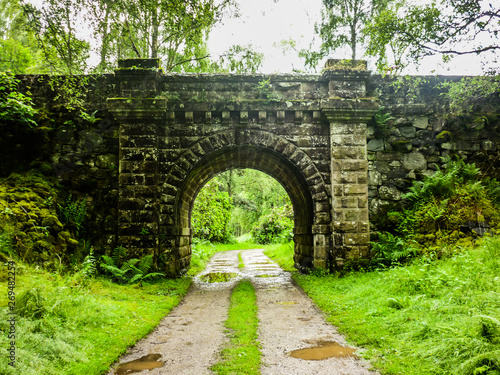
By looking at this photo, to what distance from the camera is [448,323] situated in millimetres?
3795

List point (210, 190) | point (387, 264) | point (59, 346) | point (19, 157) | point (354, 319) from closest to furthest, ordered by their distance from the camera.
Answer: point (59, 346)
point (354, 319)
point (387, 264)
point (19, 157)
point (210, 190)

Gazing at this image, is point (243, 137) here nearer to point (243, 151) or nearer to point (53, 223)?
point (243, 151)

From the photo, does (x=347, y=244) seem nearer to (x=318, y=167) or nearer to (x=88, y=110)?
(x=318, y=167)

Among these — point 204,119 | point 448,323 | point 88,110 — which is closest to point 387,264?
point 448,323

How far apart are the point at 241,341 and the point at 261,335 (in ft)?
1.26

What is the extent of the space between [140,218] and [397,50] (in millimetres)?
6558

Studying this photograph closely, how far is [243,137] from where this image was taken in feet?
27.9

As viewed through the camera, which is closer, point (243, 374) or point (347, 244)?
point (243, 374)

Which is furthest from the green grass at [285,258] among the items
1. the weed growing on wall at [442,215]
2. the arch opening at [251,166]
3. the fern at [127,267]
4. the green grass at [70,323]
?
the green grass at [70,323]

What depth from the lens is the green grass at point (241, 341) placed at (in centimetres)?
344

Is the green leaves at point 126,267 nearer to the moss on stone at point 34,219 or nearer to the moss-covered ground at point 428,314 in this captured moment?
the moss on stone at point 34,219

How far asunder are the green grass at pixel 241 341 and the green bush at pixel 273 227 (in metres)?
12.8

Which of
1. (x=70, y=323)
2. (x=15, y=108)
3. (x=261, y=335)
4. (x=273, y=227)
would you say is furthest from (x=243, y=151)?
(x=273, y=227)

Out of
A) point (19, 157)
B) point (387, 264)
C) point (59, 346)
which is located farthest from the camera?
point (19, 157)
